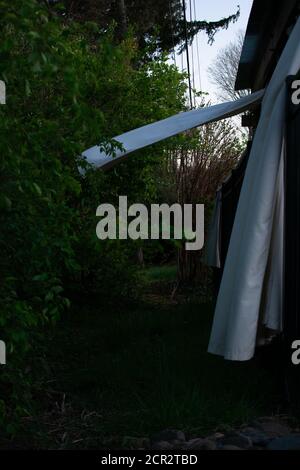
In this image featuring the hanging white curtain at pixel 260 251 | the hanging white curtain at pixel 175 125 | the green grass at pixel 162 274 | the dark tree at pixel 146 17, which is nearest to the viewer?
the hanging white curtain at pixel 260 251

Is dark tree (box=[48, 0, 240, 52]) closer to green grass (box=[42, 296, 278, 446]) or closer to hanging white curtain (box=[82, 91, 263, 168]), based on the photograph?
hanging white curtain (box=[82, 91, 263, 168])

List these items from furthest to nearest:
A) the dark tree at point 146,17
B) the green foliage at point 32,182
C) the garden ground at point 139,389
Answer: the dark tree at point 146,17 < the garden ground at point 139,389 < the green foliage at point 32,182

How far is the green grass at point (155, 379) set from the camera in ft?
10.1

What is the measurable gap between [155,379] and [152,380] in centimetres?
3

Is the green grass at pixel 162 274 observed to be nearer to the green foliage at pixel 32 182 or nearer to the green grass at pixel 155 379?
the green grass at pixel 155 379

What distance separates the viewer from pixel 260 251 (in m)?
3.22

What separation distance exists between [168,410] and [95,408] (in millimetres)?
535

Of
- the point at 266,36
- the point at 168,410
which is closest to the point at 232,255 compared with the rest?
the point at 168,410

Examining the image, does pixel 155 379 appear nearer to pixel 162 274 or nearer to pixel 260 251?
pixel 260 251

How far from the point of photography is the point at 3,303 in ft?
8.32

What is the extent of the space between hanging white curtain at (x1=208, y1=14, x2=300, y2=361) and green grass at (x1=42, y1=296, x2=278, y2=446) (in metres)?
0.30

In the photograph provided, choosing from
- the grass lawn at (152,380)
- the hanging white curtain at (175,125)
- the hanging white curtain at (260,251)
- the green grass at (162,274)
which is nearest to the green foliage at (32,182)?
the grass lawn at (152,380)

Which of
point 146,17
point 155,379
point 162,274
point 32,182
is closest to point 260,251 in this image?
point 155,379

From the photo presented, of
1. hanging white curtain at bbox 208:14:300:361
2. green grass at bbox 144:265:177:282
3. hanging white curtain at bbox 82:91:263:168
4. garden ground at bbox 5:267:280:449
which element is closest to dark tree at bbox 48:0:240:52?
green grass at bbox 144:265:177:282
